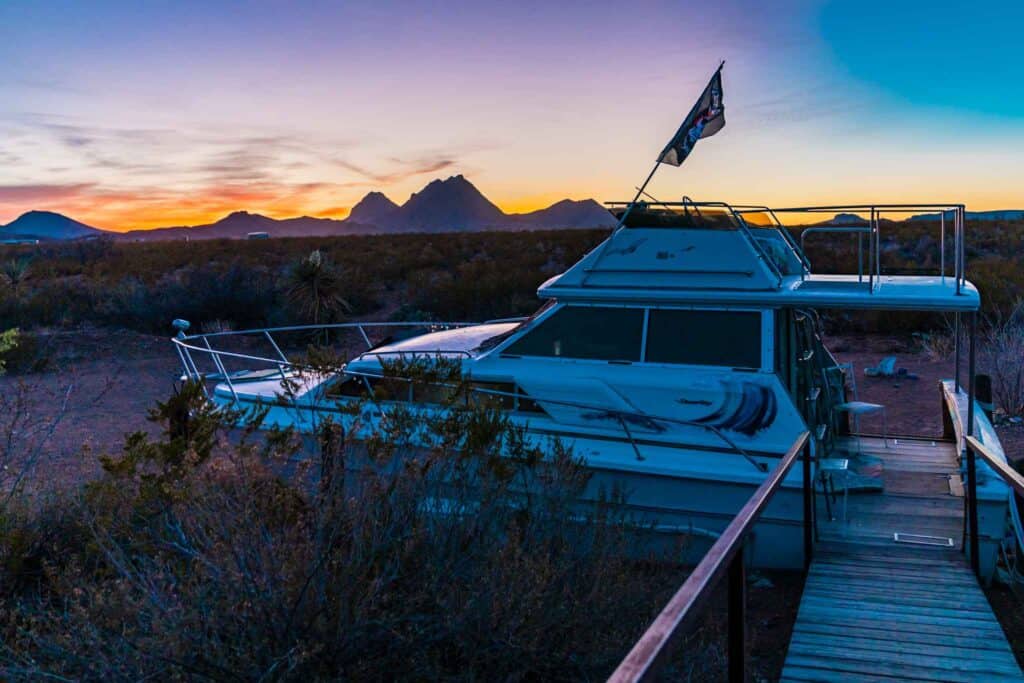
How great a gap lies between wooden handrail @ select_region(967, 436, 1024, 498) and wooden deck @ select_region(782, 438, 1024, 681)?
865 millimetres

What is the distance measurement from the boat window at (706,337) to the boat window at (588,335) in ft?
0.54

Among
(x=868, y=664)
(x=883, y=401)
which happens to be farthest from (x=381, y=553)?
(x=883, y=401)

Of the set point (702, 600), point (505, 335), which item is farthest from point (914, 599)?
point (505, 335)

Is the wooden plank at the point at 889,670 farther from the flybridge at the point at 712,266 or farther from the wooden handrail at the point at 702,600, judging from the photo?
the flybridge at the point at 712,266

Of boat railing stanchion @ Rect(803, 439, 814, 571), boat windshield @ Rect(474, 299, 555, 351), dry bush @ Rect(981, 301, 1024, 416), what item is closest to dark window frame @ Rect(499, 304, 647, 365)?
boat windshield @ Rect(474, 299, 555, 351)

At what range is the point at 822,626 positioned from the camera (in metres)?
4.95

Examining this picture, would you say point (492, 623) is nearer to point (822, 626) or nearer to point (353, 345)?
point (822, 626)

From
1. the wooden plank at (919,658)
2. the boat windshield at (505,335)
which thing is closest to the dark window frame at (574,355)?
the boat windshield at (505,335)

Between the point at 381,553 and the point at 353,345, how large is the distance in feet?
50.4

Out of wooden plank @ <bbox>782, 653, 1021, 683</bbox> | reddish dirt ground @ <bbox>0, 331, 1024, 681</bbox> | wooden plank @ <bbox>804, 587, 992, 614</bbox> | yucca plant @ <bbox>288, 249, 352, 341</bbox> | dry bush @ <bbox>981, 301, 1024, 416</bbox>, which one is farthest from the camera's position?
yucca plant @ <bbox>288, 249, 352, 341</bbox>

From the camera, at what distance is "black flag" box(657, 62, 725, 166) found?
7.89 metres

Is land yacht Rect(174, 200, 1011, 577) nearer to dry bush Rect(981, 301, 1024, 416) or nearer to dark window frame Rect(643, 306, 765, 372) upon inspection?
dark window frame Rect(643, 306, 765, 372)

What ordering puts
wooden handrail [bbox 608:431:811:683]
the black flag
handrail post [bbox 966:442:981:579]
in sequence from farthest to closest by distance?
the black flag, handrail post [bbox 966:442:981:579], wooden handrail [bbox 608:431:811:683]

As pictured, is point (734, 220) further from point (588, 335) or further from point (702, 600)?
point (702, 600)
